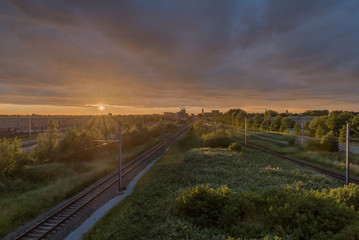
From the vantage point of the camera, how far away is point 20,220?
46.2ft

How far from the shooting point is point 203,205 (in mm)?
12109

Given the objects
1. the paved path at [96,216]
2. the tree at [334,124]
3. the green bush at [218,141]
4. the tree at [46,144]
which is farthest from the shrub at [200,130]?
the paved path at [96,216]

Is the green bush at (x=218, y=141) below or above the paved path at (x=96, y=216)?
above

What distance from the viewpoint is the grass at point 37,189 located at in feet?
47.0

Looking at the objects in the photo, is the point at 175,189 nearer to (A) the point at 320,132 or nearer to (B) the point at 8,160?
(B) the point at 8,160

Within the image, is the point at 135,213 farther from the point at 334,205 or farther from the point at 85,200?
the point at 334,205

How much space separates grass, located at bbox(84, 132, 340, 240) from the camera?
11047 millimetres

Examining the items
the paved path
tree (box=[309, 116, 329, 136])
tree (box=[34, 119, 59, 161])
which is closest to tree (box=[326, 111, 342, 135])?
tree (box=[309, 116, 329, 136])

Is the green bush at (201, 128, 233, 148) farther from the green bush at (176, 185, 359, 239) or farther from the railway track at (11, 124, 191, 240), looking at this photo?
the green bush at (176, 185, 359, 239)

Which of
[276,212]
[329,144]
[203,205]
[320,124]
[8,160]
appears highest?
[320,124]

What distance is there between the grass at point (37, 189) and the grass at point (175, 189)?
550 cm

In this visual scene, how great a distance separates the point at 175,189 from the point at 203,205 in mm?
6887

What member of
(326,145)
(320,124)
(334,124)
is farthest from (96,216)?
(320,124)

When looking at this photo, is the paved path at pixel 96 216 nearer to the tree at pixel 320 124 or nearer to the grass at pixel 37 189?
the grass at pixel 37 189
